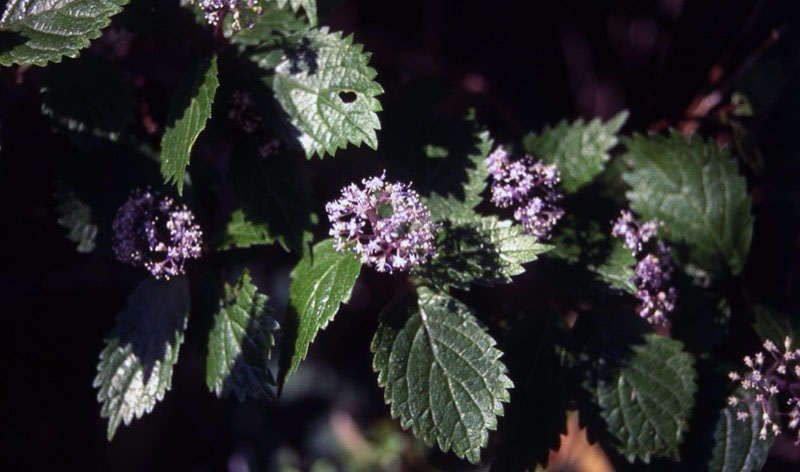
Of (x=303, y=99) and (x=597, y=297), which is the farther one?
(x=597, y=297)

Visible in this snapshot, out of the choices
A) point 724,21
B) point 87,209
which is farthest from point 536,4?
point 87,209

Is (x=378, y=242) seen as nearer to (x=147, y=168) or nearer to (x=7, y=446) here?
(x=147, y=168)

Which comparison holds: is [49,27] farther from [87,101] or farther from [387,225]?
[387,225]

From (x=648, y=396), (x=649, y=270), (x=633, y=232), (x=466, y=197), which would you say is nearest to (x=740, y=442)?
(x=648, y=396)

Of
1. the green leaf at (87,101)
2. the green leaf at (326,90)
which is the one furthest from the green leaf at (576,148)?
the green leaf at (87,101)

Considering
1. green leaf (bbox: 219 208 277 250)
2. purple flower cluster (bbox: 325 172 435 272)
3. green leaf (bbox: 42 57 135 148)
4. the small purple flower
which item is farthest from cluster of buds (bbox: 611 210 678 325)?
green leaf (bbox: 42 57 135 148)

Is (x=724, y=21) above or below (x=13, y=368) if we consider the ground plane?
above

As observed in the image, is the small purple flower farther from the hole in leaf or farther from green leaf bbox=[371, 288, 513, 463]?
the hole in leaf

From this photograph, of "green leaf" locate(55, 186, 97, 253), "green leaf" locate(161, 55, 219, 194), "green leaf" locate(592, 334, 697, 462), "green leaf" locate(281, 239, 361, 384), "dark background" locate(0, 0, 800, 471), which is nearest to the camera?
"green leaf" locate(161, 55, 219, 194)
